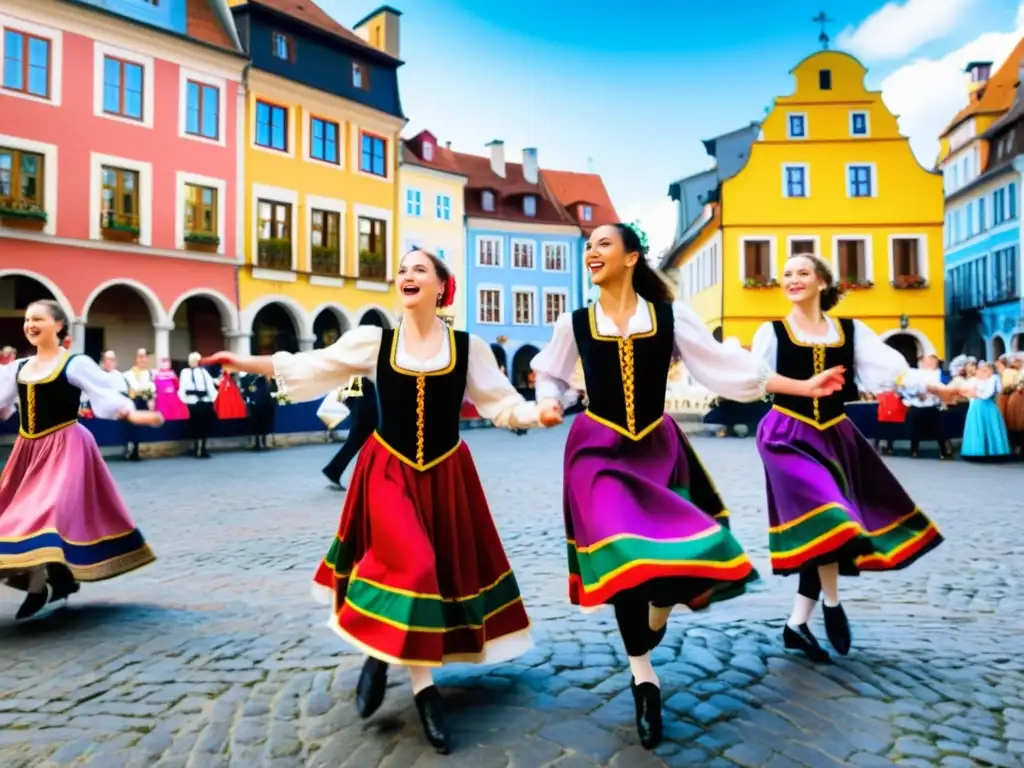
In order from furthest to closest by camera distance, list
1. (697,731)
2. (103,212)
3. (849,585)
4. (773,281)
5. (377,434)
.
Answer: (773,281)
(103,212)
(849,585)
(377,434)
(697,731)

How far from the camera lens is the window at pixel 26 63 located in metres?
22.1

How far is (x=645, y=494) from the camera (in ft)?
12.3

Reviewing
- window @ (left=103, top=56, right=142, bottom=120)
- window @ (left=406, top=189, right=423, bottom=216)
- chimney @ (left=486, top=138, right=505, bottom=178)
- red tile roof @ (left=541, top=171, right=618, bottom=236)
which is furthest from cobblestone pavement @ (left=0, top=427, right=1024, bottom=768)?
red tile roof @ (left=541, top=171, right=618, bottom=236)

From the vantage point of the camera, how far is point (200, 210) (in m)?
26.7

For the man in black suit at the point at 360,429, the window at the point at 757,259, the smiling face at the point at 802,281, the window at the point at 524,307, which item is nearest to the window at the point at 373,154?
the window at the point at 524,307

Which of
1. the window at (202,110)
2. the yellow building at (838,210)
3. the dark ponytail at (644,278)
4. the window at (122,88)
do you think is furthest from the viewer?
the yellow building at (838,210)

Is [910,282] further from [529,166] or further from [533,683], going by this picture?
[533,683]

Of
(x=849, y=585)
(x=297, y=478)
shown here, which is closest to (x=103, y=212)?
(x=297, y=478)

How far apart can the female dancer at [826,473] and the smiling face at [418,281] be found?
1.84 metres

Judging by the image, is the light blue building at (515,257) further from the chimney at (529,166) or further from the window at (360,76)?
the window at (360,76)

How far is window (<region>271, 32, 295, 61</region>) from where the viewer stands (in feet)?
94.7

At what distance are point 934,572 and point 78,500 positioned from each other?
591cm

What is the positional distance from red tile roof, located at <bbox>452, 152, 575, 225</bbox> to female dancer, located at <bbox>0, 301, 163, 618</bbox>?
3857 cm

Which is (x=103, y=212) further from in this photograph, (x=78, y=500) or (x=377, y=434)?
(x=377, y=434)
